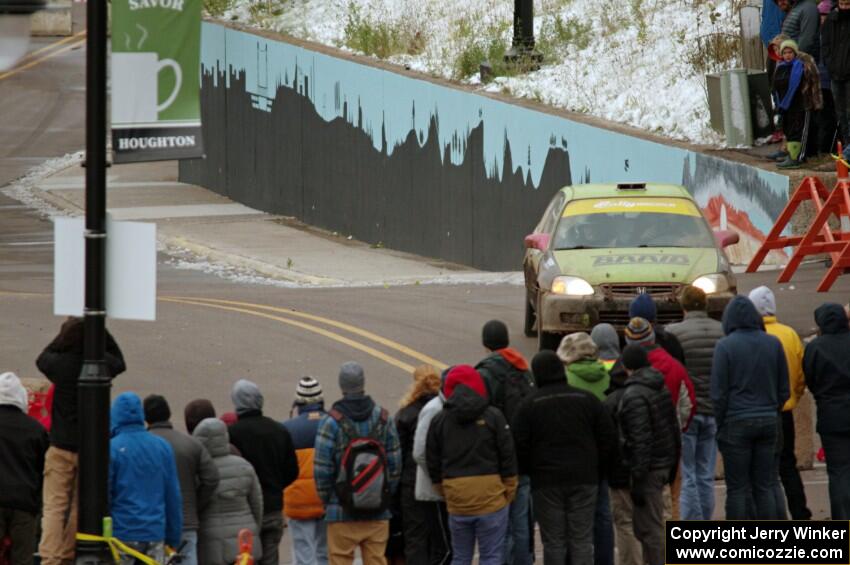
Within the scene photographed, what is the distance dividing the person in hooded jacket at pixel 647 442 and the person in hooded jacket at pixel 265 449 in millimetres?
2104

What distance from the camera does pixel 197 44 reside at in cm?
889

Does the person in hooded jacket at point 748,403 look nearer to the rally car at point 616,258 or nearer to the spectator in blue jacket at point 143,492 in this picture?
the spectator in blue jacket at point 143,492

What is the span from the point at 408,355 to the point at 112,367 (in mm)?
7112

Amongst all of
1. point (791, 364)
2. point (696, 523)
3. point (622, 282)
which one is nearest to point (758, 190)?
point (622, 282)

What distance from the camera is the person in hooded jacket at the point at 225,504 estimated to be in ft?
30.2

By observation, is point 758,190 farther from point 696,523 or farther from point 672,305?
point 696,523

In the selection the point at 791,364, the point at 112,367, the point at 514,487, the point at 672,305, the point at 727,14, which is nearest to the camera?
the point at 514,487

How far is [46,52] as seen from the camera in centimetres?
6172

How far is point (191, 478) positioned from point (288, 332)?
9285 mm

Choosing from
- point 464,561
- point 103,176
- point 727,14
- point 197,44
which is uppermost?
point 727,14

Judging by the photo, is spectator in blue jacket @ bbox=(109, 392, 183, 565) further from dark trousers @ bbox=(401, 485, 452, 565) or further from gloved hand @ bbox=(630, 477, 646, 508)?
gloved hand @ bbox=(630, 477, 646, 508)

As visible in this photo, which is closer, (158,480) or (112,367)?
(158,480)

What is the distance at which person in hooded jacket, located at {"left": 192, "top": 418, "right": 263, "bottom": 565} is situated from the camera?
9203mm

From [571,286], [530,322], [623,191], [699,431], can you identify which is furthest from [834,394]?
[530,322]
